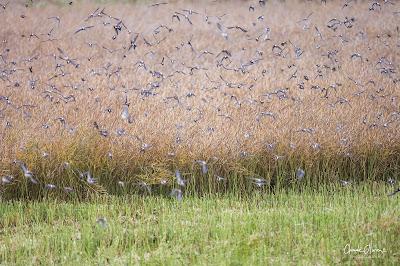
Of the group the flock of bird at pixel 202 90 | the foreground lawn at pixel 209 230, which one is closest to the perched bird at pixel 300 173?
the flock of bird at pixel 202 90

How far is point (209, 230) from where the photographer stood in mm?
Answer: 4715

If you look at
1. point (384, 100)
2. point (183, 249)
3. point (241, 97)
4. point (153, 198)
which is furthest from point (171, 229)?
point (384, 100)

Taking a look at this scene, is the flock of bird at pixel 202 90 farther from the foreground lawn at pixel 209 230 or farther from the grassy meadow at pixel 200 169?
the foreground lawn at pixel 209 230

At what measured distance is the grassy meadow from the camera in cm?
443

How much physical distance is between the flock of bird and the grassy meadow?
0.03 metres

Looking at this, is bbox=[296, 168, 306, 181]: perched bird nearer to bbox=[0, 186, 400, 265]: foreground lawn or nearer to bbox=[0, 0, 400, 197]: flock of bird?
bbox=[0, 0, 400, 197]: flock of bird

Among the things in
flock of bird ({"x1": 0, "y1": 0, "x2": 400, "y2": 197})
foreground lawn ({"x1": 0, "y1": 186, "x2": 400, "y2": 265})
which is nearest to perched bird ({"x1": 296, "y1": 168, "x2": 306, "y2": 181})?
flock of bird ({"x1": 0, "y1": 0, "x2": 400, "y2": 197})

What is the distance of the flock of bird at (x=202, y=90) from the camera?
586 cm

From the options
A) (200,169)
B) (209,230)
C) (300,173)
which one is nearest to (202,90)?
(200,169)

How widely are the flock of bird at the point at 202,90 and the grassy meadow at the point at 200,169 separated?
0.09 ft

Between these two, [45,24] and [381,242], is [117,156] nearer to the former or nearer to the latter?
[381,242]

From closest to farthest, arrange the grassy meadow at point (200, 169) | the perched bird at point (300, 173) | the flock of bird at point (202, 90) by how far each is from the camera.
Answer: the grassy meadow at point (200, 169) < the perched bird at point (300, 173) < the flock of bird at point (202, 90)

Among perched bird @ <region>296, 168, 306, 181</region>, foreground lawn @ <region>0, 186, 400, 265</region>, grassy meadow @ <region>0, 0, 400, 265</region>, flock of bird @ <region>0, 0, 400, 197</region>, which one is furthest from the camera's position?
flock of bird @ <region>0, 0, 400, 197</region>

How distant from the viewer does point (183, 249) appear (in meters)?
4.38
